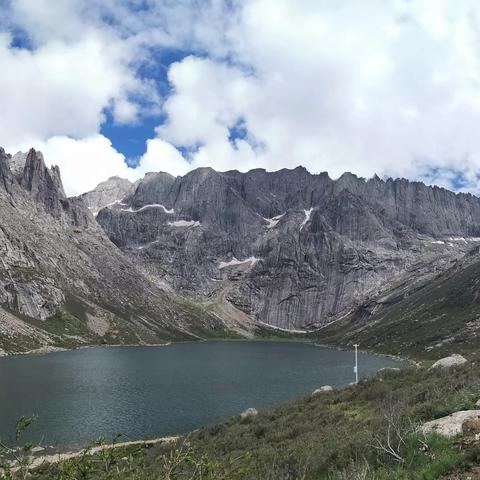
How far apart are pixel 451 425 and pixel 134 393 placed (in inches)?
3054

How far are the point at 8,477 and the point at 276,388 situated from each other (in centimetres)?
8920

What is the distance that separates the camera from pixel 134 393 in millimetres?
88250

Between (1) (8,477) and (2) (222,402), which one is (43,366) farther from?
(1) (8,477)

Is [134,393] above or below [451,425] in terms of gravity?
below

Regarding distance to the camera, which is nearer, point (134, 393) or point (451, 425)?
point (451, 425)

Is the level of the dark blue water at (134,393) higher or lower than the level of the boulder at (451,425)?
lower

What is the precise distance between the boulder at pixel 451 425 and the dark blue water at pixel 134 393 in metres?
26.0

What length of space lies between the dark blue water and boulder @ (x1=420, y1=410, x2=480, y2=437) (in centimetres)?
2595

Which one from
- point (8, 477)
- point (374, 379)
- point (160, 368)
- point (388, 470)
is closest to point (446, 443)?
point (388, 470)

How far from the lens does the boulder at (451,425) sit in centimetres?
1834

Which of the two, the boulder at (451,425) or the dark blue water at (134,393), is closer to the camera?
the boulder at (451,425)

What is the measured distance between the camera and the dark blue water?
62312 millimetres

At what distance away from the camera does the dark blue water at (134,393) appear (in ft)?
204

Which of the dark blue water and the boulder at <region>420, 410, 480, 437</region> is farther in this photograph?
the dark blue water
